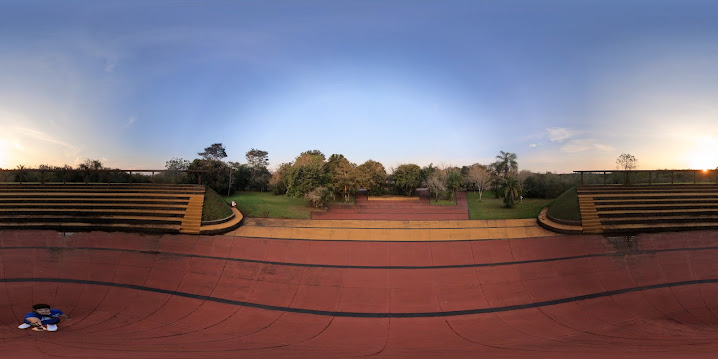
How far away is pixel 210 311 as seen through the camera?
8.43 metres

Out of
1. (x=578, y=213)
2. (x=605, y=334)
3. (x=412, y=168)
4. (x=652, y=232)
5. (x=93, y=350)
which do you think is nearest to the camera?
(x=93, y=350)

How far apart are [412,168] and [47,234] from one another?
690 inches

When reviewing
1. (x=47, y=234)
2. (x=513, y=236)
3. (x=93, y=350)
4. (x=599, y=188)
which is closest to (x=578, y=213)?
(x=599, y=188)

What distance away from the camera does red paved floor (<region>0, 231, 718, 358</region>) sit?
6555 millimetres

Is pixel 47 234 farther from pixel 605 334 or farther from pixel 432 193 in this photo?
pixel 605 334

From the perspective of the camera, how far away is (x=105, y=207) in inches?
466

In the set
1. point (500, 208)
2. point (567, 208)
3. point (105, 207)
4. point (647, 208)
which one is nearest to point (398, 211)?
point (500, 208)

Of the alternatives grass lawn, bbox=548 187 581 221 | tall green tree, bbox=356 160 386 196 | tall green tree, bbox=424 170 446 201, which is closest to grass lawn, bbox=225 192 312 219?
tall green tree, bbox=356 160 386 196

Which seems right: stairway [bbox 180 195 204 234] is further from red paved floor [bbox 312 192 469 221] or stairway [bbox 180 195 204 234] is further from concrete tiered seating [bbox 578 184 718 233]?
concrete tiered seating [bbox 578 184 718 233]

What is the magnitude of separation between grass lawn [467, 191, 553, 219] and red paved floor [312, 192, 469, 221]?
784 millimetres

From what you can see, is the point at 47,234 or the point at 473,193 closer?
the point at 47,234


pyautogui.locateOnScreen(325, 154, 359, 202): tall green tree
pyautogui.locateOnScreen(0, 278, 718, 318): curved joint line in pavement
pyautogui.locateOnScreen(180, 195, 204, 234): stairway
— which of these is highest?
pyautogui.locateOnScreen(325, 154, 359, 202): tall green tree

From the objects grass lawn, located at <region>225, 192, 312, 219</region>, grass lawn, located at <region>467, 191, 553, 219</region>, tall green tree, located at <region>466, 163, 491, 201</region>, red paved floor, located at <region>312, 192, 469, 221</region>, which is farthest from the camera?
tall green tree, located at <region>466, 163, 491, 201</region>

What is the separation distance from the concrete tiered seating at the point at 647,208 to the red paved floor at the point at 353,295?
572mm
